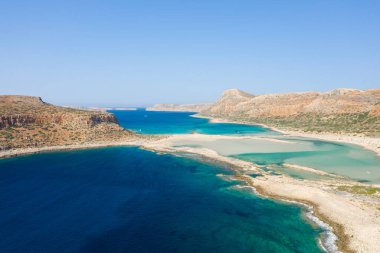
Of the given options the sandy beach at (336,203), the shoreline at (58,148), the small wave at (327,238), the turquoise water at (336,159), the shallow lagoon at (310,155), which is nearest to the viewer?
the small wave at (327,238)

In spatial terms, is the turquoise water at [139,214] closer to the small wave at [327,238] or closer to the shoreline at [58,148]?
the small wave at [327,238]

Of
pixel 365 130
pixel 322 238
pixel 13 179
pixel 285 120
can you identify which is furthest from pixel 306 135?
pixel 13 179

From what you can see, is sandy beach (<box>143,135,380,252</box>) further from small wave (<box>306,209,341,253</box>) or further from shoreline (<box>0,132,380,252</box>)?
small wave (<box>306,209,341,253</box>)

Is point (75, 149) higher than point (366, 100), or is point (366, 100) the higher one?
point (366, 100)

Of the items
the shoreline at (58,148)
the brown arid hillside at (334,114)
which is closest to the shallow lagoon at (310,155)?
the shoreline at (58,148)

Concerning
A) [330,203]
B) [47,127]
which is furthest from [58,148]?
[330,203]

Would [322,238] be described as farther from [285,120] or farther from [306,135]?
[285,120]

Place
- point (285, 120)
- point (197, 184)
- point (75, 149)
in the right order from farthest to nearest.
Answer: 1. point (285, 120)
2. point (75, 149)
3. point (197, 184)
